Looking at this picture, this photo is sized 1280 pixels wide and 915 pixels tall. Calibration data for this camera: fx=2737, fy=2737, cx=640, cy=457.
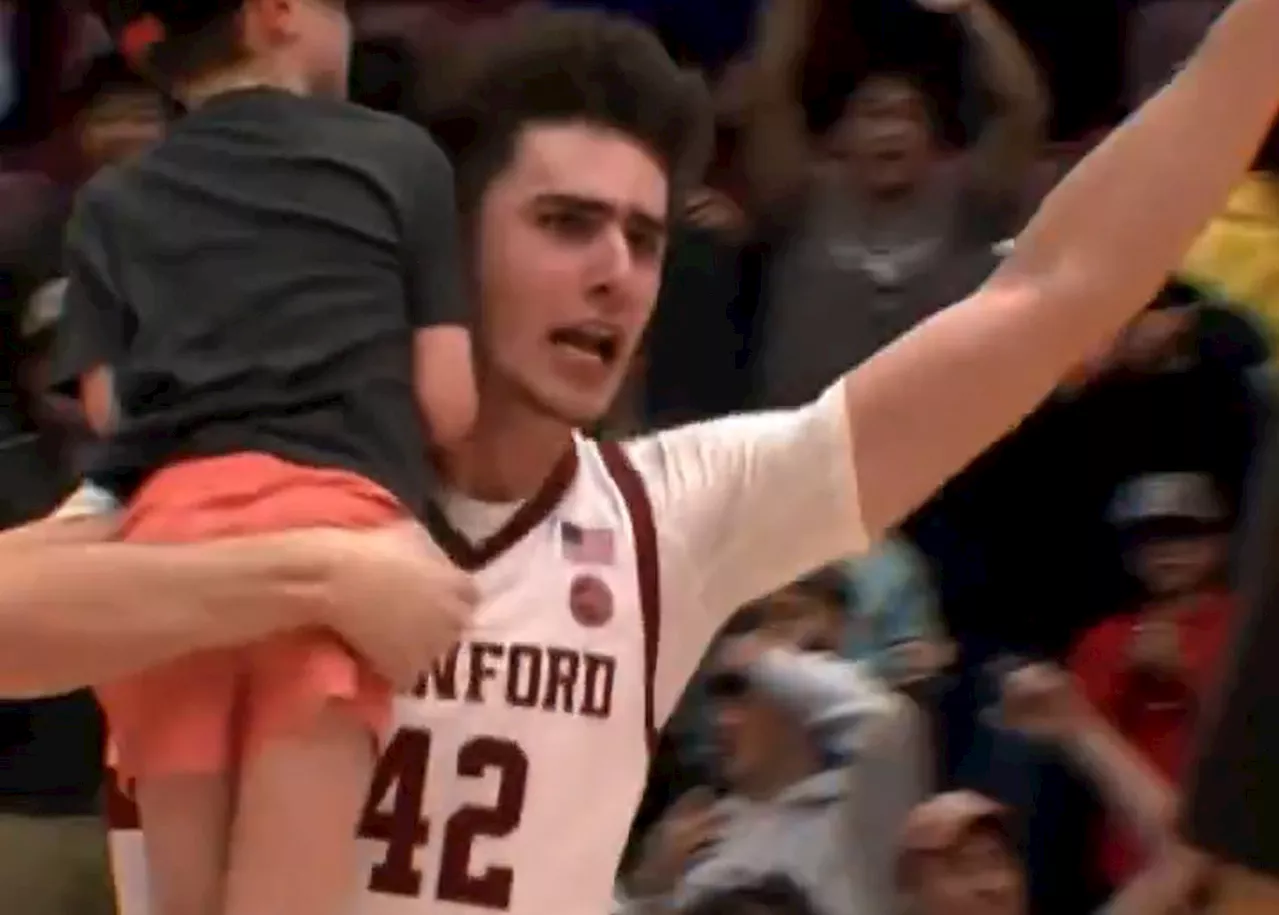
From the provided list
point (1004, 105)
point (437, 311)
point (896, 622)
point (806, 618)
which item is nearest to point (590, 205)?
point (437, 311)

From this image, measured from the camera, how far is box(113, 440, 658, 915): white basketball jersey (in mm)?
1714

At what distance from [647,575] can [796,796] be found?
137cm

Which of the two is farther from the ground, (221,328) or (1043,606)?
(1043,606)

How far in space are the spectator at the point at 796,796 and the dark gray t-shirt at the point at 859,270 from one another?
1.70 ft

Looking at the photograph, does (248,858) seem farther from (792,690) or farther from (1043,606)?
(1043,606)

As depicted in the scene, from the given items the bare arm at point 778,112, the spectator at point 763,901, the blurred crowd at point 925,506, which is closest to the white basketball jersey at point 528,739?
the blurred crowd at point 925,506

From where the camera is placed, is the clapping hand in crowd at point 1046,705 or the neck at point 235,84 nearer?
the neck at point 235,84

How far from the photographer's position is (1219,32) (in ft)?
5.68

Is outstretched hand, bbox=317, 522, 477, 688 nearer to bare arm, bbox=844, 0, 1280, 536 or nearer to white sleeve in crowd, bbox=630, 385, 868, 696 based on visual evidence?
white sleeve in crowd, bbox=630, 385, 868, 696

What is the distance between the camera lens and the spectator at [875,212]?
363cm

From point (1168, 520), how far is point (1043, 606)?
26 cm

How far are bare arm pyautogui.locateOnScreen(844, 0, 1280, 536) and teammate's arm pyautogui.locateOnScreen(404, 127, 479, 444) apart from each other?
27 cm

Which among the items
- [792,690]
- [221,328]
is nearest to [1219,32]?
[221,328]

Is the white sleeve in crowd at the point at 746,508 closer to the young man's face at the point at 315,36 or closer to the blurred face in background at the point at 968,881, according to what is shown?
the young man's face at the point at 315,36
